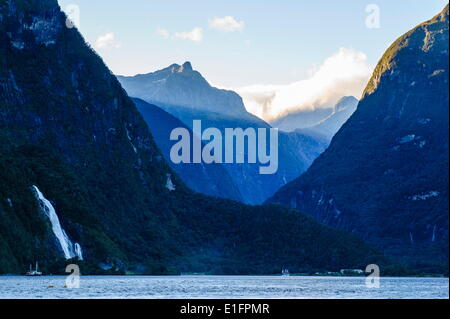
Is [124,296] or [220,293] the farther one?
[220,293]
